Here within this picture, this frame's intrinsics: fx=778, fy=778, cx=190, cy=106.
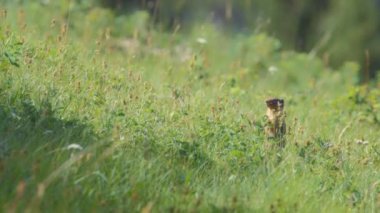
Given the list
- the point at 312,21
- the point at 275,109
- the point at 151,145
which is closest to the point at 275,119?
the point at 275,109

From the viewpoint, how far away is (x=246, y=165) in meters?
4.60

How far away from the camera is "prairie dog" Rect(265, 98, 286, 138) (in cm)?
497

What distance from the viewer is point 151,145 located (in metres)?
4.46

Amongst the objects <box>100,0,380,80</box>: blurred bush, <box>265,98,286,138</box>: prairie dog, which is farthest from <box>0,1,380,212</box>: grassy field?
<box>100,0,380,80</box>: blurred bush

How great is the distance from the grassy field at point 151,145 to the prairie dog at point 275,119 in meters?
0.07

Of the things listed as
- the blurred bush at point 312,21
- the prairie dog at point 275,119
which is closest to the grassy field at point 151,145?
the prairie dog at point 275,119

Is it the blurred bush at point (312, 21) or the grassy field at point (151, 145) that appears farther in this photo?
the blurred bush at point (312, 21)

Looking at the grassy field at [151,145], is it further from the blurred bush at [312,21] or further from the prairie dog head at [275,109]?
the blurred bush at [312,21]

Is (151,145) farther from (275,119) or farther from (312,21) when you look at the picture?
(312,21)

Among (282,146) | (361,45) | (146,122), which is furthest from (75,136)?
(361,45)

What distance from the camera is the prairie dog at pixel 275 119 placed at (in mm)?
4973

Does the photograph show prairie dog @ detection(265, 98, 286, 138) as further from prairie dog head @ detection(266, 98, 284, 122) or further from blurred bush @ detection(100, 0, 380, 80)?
blurred bush @ detection(100, 0, 380, 80)

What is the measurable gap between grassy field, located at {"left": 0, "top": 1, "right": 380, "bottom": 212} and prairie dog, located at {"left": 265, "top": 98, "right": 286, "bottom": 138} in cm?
7

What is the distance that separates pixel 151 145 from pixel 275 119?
94cm
